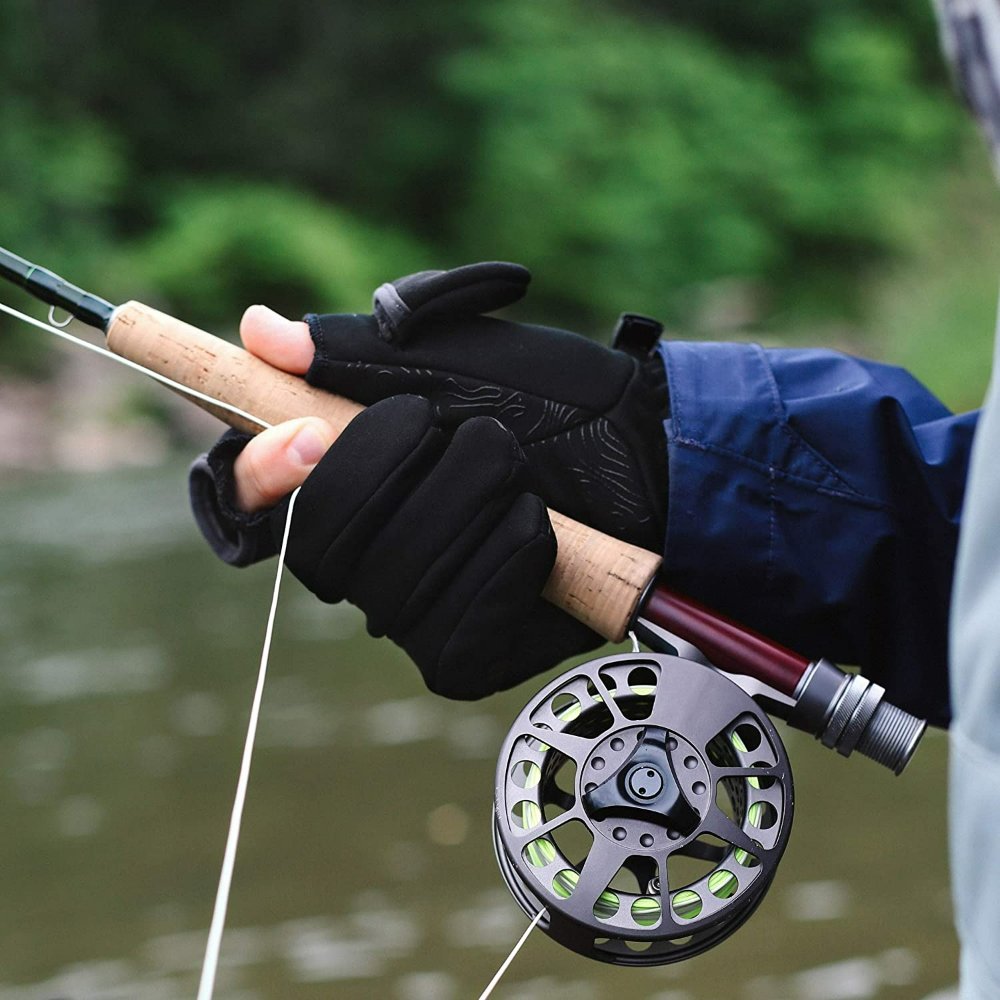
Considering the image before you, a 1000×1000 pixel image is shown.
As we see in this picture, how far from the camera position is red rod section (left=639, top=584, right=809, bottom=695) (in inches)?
48.2

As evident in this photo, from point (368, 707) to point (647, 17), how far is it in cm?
1416

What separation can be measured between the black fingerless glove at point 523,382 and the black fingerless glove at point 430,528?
0.12 m

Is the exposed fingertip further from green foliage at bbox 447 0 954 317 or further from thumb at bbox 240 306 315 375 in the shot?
green foliage at bbox 447 0 954 317

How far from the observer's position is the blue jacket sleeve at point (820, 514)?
4.36ft

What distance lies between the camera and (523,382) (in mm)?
1402

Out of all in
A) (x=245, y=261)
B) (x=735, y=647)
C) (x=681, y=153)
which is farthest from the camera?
(x=681, y=153)

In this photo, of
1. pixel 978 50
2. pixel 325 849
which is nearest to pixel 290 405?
pixel 978 50

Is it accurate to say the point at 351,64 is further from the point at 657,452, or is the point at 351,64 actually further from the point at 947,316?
the point at 657,452

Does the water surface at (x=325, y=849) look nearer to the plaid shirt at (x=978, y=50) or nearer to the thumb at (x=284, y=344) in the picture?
the thumb at (x=284, y=344)

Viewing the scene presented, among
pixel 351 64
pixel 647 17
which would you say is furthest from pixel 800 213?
pixel 351 64

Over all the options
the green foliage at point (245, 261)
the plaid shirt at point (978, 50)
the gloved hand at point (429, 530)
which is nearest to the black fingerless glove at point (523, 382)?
the gloved hand at point (429, 530)

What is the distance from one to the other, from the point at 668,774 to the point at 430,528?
0.26 m

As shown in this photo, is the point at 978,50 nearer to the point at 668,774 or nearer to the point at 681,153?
the point at 668,774

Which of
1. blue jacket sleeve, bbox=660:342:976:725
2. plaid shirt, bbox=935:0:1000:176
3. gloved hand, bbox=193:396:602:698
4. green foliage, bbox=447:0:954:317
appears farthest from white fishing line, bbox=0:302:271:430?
green foliage, bbox=447:0:954:317
